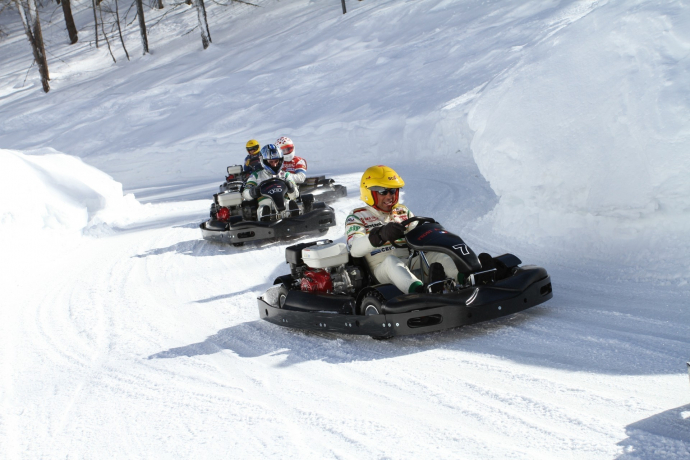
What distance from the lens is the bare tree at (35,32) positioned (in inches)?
1100

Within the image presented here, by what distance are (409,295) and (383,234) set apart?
619mm

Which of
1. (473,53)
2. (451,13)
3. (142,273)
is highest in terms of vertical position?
(451,13)

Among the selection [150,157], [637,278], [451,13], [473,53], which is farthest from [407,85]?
[637,278]

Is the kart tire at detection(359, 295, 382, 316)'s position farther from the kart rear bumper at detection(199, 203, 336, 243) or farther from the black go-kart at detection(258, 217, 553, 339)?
the kart rear bumper at detection(199, 203, 336, 243)

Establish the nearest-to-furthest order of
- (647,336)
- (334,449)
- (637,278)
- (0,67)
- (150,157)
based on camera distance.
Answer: (334,449), (647,336), (637,278), (150,157), (0,67)

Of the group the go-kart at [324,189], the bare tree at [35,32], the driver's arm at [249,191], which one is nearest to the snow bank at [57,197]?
the driver's arm at [249,191]

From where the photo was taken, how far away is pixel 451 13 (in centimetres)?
2681

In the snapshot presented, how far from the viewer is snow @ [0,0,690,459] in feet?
11.5

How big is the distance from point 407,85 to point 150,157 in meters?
9.77

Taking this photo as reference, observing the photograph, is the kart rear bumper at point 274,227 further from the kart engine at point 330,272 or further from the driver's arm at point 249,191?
the kart engine at point 330,272

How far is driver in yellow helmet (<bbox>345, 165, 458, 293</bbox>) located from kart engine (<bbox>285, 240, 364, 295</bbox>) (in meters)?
0.13

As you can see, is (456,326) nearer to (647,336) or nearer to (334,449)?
(647,336)

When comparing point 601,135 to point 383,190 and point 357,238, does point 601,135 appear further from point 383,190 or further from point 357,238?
point 357,238

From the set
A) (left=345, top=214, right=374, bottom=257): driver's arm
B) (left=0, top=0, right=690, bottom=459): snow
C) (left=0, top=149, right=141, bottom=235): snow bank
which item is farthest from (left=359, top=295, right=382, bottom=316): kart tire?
(left=0, top=149, right=141, bottom=235): snow bank
